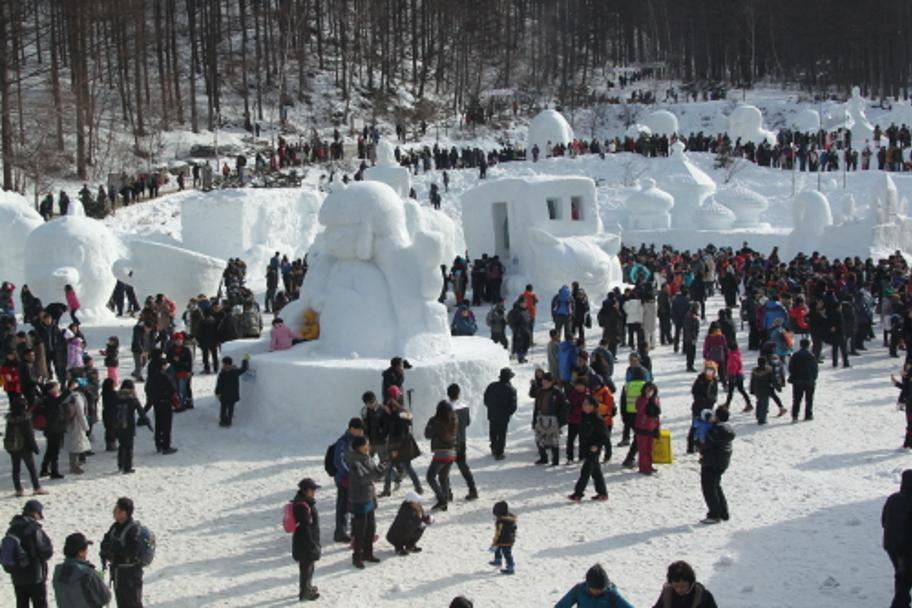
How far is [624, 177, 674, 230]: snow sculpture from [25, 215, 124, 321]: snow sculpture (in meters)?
17.1

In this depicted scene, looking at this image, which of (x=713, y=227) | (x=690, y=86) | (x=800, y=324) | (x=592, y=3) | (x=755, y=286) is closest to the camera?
(x=800, y=324)

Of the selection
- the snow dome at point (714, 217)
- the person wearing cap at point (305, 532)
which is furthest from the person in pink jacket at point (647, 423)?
the snow dome at point (714, 217)

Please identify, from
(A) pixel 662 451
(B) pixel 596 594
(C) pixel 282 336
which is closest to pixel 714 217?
(C) pixel 282 336

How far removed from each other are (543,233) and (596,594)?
15281 mm

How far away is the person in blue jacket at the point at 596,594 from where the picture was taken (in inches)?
202

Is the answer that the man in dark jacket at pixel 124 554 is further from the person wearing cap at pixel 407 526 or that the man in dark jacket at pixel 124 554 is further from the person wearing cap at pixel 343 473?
the person wearing cap at pixel 407 526

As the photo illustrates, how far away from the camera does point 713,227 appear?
29656 millimetres

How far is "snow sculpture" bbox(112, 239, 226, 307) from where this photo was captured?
17.2 metres

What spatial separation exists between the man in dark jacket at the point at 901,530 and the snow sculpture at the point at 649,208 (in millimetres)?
24634

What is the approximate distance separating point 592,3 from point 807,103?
20150 millimetres

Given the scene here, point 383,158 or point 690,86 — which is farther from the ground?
point 690,86

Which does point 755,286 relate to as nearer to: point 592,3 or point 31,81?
point 31,81

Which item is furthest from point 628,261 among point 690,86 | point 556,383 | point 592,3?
point 592,3

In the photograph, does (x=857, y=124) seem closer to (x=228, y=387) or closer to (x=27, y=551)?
(x=228, y=387)
